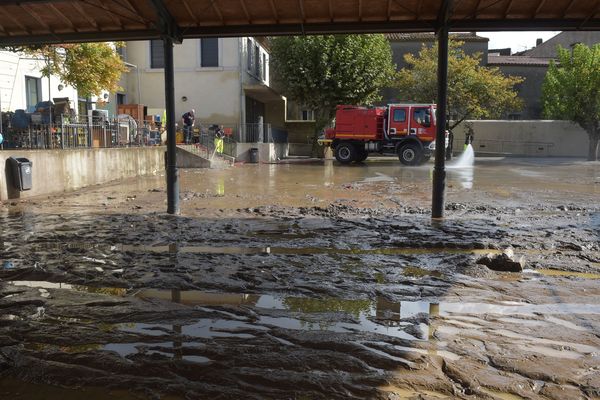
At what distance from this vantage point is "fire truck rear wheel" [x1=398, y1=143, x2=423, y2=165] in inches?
1038

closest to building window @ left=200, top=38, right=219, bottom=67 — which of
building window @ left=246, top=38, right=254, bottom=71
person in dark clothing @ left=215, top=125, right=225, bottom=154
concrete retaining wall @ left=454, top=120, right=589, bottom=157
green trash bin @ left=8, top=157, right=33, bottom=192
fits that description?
building window @ left=246, top=38, right=254, bottom=71

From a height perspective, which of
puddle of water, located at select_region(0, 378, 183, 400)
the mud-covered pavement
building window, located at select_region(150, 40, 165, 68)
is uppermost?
building window, located at select_region(150, 40, 165, 68)

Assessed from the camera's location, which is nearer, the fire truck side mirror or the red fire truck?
the fire truck side mirror

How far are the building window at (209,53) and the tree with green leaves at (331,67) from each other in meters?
4.26

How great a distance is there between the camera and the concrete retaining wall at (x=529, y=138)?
129 feet

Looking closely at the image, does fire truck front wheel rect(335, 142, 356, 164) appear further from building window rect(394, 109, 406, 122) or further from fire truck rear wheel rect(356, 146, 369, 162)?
building window rect(394, 109, 406, 122)

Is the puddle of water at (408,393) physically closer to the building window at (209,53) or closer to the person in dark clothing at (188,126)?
the person in dark clothing at (188,126)

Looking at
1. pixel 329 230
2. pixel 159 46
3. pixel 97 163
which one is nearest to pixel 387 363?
pixel 329 230

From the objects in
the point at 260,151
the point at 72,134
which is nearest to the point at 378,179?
the point at 72,134

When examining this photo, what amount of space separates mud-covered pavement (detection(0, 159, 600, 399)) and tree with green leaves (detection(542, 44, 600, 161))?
26881 millimetres

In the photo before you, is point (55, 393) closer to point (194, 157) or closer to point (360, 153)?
point (194, 157)

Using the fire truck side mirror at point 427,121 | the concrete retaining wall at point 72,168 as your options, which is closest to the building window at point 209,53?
the concrete retaining wall at point 72,168

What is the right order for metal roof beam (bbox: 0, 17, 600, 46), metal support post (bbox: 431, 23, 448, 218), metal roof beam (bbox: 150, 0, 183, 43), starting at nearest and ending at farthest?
metal roof beam (bbox: 150, 0, 183, 43) < metal roof beam (bbox: 0, 17, 600, 46) < metal support post (bbox: 431, 23, 448, 218)

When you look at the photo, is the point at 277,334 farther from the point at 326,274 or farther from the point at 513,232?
the point at 513,232
